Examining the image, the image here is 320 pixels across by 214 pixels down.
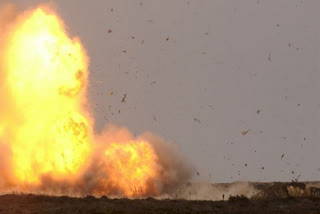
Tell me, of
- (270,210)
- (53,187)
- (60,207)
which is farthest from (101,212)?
(53,187)

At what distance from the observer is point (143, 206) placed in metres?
29.1

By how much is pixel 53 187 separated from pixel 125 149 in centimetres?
608

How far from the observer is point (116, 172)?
151 feet

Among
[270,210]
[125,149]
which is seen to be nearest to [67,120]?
[125,149]

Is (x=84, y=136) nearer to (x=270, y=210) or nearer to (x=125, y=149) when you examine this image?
(x=125, y=149)

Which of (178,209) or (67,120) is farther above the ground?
(67,120)

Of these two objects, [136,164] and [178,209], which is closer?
[178,209]

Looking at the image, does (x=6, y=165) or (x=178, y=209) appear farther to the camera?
(x=6, y=165)

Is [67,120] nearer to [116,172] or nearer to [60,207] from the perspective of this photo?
[116,172]

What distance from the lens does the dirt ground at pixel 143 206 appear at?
2817cm

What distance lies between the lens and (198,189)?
4766 cm

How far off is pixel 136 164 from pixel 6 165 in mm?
9409

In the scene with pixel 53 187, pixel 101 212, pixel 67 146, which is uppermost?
pixel 67 146

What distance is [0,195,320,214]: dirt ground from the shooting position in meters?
→ 28.2
